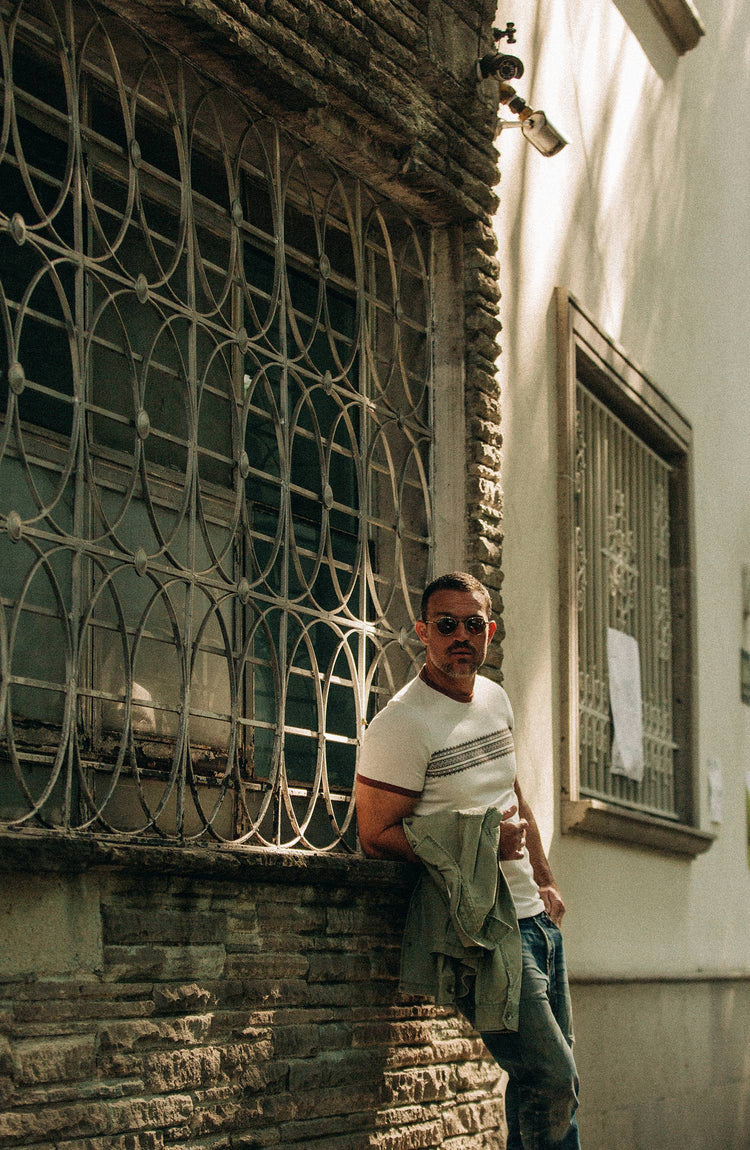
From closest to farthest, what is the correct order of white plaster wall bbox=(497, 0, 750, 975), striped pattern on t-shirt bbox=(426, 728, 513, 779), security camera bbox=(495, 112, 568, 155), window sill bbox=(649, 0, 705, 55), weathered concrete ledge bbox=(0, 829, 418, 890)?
weathered concrete ledge bbox=(0, 829, 418, 890) < striped pattern on t-shirt bbox=(426, 728, 513, 779) < security camera bbox=(495, 112, 568, 155) < white plaster wall bbox=(497, 0, 750, 975) < window sill bbox=(649, 0, 705, 55)

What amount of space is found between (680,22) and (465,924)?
5974 mm

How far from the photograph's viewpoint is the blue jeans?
15.1 feet

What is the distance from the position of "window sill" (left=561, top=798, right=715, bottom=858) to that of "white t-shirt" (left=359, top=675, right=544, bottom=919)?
1.49 m

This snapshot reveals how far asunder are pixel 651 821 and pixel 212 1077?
3491 mm

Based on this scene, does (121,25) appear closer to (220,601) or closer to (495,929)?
(220,601)

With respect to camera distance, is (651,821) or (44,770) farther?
(651,821)

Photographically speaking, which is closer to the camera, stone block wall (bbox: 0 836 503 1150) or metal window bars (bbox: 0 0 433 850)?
stone block wall (bbox: 0 836 503 1150)

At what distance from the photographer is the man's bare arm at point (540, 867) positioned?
510cm

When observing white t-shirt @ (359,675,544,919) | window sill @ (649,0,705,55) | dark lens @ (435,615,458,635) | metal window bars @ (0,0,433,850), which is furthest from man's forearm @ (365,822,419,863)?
window sill @ (649,0,705,55)

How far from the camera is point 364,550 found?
5262mm

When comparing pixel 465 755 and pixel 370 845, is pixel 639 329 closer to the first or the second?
pixel 465 755

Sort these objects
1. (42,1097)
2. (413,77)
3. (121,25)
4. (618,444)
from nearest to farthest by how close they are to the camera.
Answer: (42,1097) < (121,25) < (413,77) < (618,444)

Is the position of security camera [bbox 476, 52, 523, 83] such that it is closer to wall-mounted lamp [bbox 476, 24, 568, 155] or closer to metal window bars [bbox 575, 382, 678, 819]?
wall-mounted lamp [bbox 476, 24, 568, 155]

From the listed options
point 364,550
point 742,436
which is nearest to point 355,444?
point 364,550
